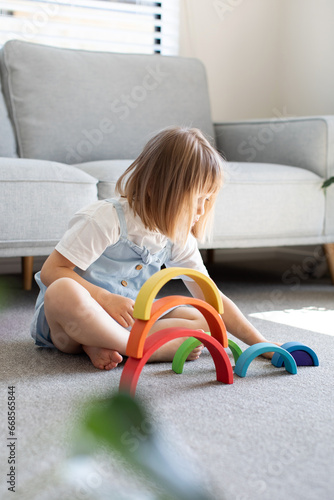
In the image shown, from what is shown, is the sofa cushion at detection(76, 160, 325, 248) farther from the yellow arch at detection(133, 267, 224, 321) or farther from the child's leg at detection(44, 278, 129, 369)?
the yellow arch at detection(133, 267, 224, 321)

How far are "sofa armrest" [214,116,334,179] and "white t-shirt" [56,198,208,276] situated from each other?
105 centimetres

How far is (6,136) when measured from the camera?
1.99m

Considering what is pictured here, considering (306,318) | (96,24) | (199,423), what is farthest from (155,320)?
(96,24)

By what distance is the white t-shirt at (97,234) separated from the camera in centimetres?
109

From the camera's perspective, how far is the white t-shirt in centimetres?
109

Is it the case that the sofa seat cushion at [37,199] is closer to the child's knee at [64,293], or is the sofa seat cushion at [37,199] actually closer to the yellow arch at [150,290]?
the child's knee at [64,293]

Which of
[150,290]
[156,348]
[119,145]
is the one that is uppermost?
[119,145]

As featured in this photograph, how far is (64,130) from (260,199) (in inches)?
30.7

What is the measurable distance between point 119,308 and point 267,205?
988 millimetres

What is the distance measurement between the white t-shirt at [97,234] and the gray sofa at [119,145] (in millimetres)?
439

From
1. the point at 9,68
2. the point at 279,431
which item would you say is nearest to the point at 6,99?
the point at 9,68

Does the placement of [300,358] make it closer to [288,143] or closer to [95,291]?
[95,291]

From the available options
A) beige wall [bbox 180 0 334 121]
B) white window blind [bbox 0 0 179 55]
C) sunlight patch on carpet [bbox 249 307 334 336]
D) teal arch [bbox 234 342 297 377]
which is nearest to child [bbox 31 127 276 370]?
teal arch [bbox 234 342 297 377]

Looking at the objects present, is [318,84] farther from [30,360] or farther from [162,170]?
[30,360]
